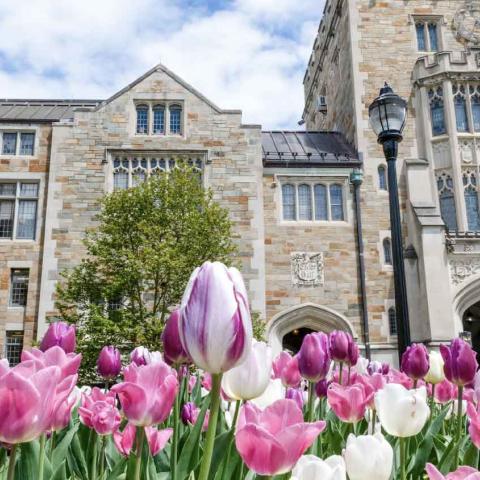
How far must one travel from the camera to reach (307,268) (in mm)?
17875

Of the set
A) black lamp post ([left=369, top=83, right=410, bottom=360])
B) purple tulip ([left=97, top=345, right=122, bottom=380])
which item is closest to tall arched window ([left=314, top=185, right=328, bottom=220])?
black lamp post ([left=369, top=83, right=410, bottom=360])

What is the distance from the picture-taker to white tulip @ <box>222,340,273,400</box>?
5.18 feet

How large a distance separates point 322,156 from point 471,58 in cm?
655

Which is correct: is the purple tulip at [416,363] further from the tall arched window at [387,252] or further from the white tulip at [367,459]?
the tall arched window at [387,252]

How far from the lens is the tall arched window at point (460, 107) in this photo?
1966 centimetres

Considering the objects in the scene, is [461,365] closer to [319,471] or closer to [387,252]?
[319,471]

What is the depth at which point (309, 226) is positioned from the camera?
18.3 m

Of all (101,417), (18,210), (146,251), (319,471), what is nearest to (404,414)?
(319,471)

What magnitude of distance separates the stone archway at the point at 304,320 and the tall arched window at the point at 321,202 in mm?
3179

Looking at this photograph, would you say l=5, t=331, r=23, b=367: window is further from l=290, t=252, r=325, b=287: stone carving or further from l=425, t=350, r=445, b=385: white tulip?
l=425, t=350, r=445, b=385: white tulip

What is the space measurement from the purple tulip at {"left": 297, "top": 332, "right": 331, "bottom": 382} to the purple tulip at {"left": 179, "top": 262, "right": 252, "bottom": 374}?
1.18 meters

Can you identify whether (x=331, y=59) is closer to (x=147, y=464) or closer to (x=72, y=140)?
(x=72, y=140)

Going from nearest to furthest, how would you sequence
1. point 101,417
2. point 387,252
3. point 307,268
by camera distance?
point 101,417, point 307,268, point 387,252

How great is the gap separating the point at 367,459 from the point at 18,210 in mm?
18572
